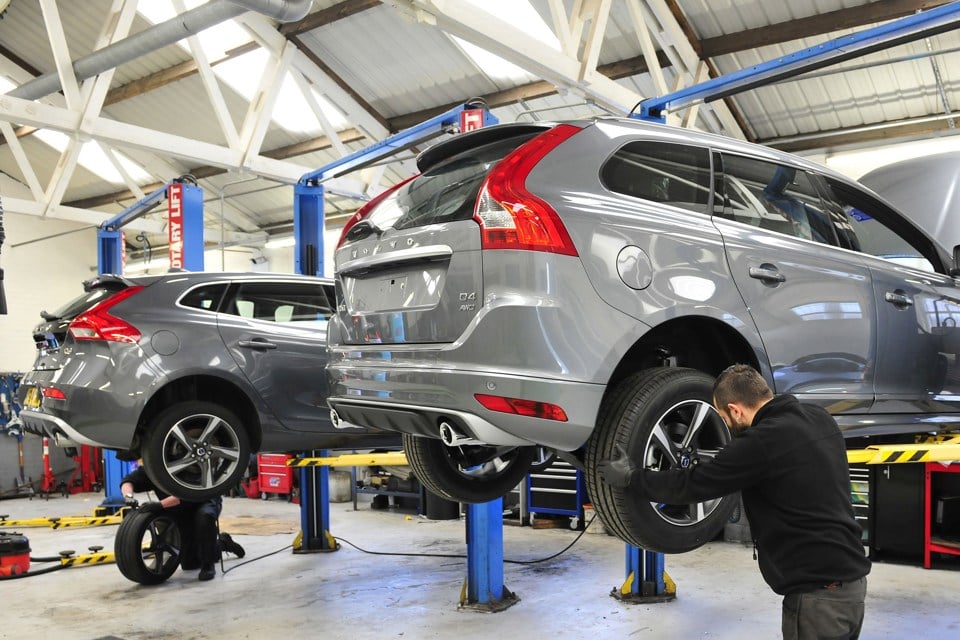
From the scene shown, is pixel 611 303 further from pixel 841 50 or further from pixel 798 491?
pixel 841 50

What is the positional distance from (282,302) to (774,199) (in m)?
3.16

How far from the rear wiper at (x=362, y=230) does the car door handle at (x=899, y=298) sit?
204 centimetres

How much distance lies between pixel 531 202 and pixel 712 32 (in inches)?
301

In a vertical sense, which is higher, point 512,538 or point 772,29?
→ point 772,29

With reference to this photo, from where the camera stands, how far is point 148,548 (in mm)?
6875

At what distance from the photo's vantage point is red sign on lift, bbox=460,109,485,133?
5.01 meters

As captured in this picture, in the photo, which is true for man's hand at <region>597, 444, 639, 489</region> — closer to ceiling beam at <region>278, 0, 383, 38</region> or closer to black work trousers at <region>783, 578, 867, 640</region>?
black work trousers at <region>783, 578, 867, 640</region>

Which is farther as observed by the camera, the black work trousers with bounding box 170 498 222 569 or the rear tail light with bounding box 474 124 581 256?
the black work trousers with bounding box 170 498 222 569

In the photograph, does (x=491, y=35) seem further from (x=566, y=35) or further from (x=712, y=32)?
(x=712, y=32)

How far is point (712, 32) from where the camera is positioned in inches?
355

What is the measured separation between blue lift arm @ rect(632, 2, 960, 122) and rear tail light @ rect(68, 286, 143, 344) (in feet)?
10.6

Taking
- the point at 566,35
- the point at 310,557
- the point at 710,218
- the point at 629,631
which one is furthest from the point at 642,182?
the point at 310,557

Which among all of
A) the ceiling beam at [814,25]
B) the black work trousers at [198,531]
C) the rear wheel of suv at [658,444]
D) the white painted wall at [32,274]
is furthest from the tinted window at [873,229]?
the white painted wall at [32,274]

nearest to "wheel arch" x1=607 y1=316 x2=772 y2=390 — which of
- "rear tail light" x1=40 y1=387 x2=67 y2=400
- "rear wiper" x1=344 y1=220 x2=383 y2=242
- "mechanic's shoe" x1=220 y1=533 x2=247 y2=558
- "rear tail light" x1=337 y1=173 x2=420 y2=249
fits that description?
"rear wiper" x1=344 y1=220 x2=383 y2=242
